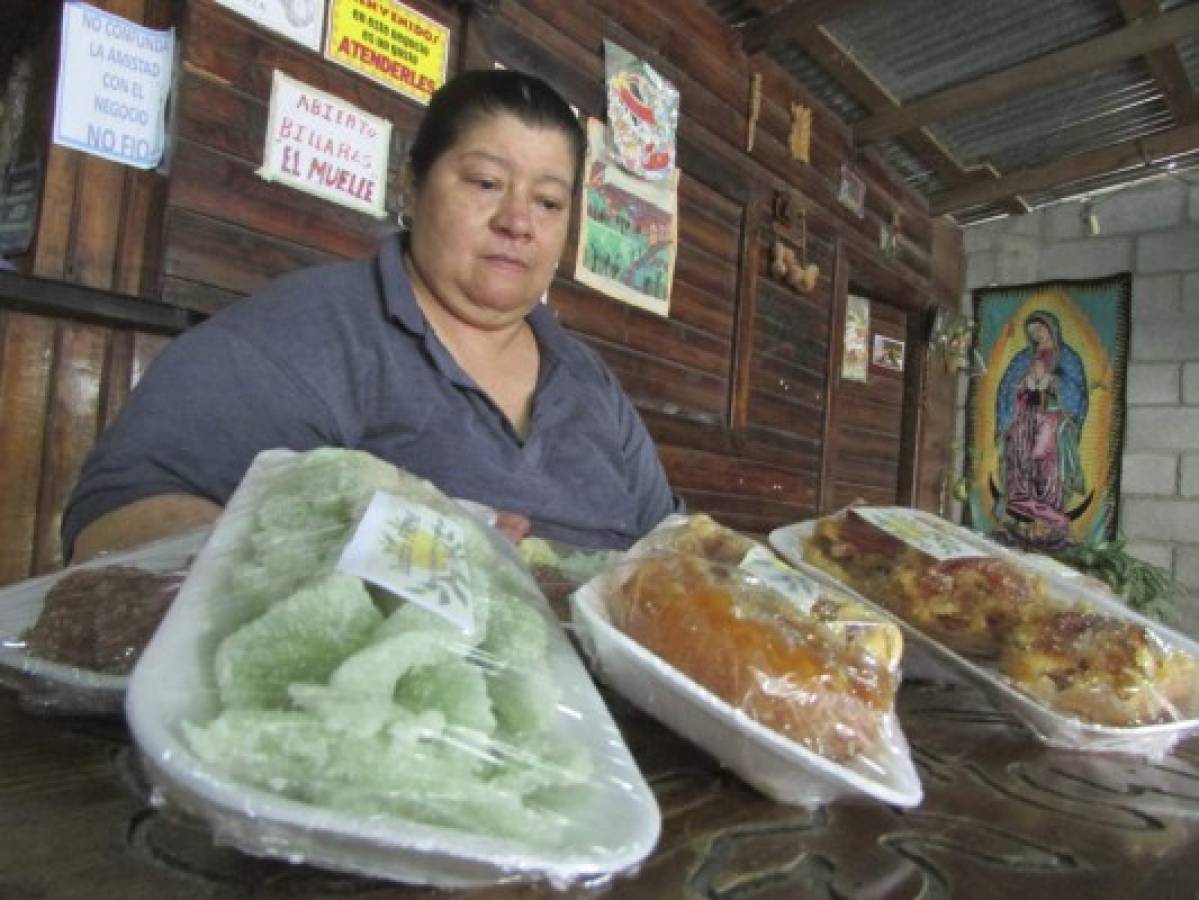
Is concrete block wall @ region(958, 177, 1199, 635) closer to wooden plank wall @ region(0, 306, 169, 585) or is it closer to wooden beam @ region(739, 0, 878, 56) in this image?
wooden beam @ region(739, 0, 878, 56)

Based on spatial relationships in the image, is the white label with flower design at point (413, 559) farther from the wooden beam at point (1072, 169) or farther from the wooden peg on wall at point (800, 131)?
the wooden beam at point (1072, 169)

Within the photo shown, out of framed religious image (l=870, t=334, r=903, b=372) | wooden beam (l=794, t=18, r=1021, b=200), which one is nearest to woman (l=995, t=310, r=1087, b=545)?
framed religious image (l=870, t=334, r=903, b=372)

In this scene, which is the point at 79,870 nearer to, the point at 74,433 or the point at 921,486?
the point at 74,433

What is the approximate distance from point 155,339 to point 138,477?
40.1 inches

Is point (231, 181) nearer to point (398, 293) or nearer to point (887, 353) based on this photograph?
point (398, 293)

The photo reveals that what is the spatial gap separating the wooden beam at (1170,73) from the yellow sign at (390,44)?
2663 millimetres

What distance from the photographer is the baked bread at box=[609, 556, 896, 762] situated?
615mm

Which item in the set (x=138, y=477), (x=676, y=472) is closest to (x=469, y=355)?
(x=138, y=477)

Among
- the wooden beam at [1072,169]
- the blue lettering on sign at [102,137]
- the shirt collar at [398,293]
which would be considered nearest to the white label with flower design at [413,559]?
the shirt collar at [398,293]

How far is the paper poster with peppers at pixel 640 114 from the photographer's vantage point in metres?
3.12

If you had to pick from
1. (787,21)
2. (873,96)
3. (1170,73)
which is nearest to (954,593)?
(787,21)

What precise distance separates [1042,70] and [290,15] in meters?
3.11

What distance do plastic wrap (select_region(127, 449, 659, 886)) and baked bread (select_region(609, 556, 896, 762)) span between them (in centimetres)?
9

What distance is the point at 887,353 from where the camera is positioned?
551cm
